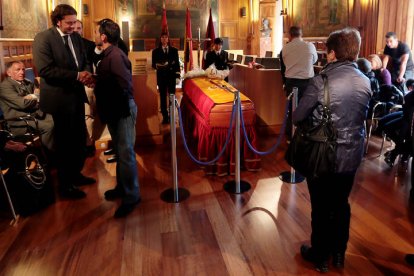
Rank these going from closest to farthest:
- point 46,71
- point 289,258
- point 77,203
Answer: point 289,258
point 46,71
point 77,203

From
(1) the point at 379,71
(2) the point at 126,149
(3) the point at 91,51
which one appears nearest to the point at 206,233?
(2) the point at 126,149

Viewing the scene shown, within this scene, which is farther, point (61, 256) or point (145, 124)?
point (145, 124)

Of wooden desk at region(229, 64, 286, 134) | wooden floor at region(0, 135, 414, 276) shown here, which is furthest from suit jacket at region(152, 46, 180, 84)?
wooden floor at region(0, 135, 414, 276)

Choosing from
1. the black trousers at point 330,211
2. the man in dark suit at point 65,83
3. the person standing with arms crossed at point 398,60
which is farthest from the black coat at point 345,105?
the person standing with arms crossed at point 398,60

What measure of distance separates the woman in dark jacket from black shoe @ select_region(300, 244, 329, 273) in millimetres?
84

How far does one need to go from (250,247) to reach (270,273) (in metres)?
0.35

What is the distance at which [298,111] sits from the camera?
7.61 feet

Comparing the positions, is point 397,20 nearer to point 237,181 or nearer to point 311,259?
point 237,181

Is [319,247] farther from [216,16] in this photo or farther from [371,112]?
[216,16]

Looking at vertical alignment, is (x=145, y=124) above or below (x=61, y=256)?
above

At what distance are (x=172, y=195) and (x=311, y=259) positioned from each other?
5.52 ft

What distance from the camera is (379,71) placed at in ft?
18.3

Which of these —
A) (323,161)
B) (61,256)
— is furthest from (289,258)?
(61,256)

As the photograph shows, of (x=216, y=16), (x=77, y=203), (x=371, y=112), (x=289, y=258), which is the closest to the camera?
(x=289, y=258)
